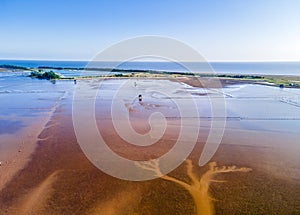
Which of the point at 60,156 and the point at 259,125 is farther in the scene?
the point at 259,125

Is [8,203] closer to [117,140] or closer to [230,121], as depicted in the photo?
[117,140]

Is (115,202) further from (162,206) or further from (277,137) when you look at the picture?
(277,137)

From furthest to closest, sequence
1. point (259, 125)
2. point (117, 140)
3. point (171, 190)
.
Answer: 1. point (259, 125)
2. point (117, 140)
3. point (171, 190)

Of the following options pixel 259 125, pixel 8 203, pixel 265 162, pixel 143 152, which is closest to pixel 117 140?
pixel 143 152

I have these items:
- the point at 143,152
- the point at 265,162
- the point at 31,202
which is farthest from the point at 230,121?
the point at 31,202

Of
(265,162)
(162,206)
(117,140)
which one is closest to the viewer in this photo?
(162,206)

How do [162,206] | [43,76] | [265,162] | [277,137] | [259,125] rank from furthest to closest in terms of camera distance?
1. [43,76]
2. [259,125]
3. [277,137]
4. [265,162]
5. [162,206]
